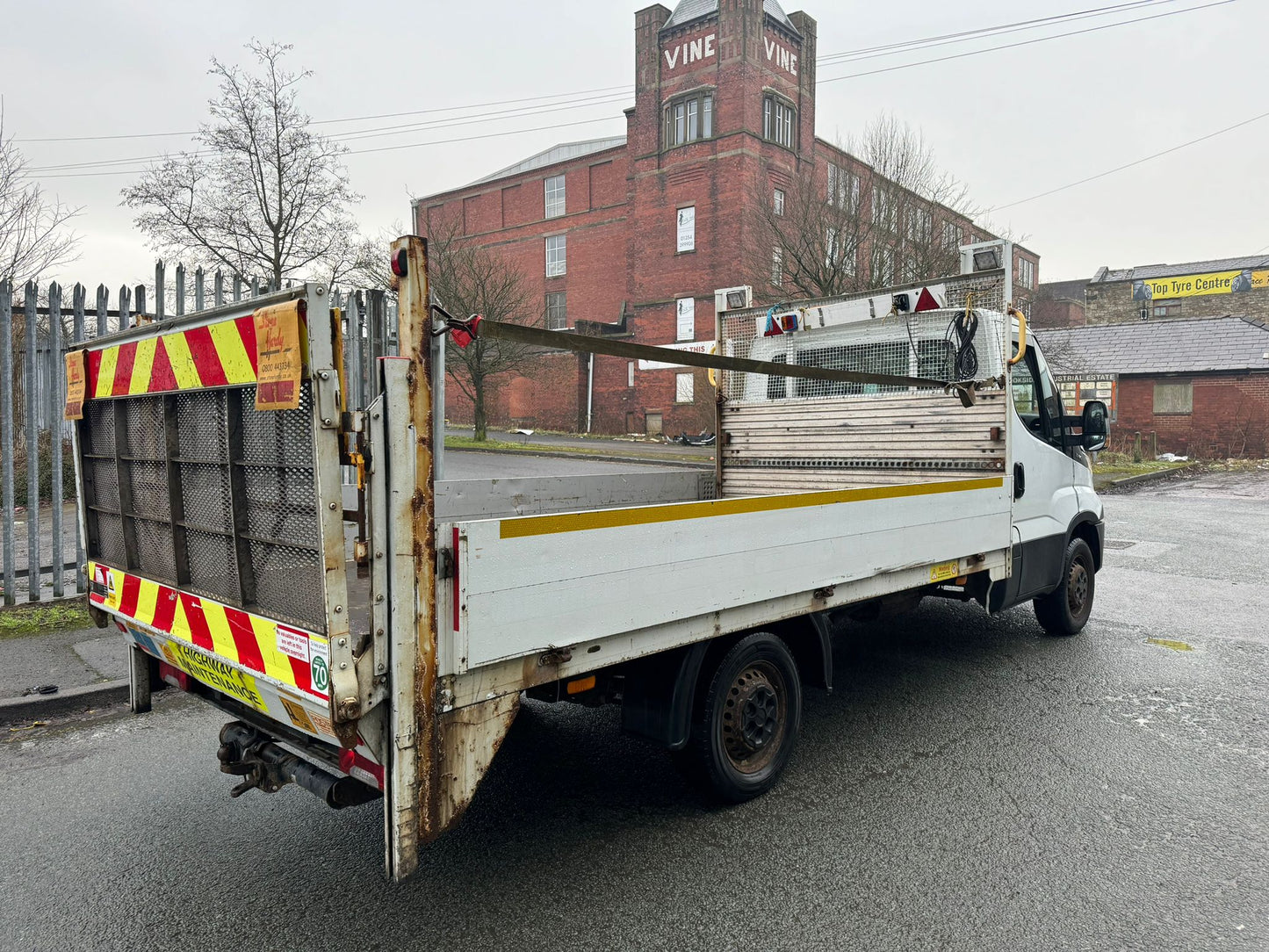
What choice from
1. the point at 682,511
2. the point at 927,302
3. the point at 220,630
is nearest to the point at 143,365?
the point at 220,630

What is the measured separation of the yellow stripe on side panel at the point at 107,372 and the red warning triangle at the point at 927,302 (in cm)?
461

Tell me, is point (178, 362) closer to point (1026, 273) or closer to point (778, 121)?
point (778, 121)

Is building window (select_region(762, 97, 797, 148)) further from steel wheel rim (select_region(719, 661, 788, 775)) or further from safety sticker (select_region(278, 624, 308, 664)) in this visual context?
safety sticker (select_region(278, 624, 308, 664))

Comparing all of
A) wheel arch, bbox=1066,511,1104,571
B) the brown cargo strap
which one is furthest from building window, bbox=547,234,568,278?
the brown cargo strap

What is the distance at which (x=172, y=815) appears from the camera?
3615mm

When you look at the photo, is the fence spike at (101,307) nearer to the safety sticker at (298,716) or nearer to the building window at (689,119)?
the safety sticker at (298,716)

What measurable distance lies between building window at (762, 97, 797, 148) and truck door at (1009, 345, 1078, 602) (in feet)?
99.4

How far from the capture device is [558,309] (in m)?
43.1

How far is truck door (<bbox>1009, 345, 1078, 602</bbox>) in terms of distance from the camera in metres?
5.45

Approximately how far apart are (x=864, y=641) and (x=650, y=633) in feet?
12.8

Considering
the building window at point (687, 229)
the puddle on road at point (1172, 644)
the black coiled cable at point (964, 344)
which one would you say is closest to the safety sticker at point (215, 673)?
the black coiled cable at point (964, 344)

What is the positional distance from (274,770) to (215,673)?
1.34 ft

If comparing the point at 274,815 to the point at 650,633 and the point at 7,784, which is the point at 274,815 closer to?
the point at 7,784

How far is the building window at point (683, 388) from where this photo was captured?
33469 mm
